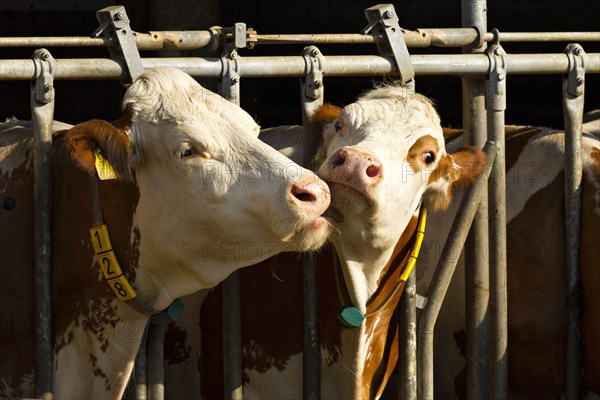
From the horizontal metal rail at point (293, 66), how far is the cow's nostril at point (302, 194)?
3.05 ft

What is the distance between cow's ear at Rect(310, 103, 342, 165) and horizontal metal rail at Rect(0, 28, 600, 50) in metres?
0.30

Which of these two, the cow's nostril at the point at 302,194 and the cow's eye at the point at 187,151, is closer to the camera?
the cow's nostril at the point at 302,194

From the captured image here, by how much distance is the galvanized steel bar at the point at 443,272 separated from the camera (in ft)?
17.2

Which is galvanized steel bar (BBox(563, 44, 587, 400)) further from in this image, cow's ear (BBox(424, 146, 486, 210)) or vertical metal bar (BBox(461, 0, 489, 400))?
cow's ear (BBox(424, 146, 486, 210))

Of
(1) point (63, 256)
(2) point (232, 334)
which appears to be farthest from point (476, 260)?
(1) point (63, 256)

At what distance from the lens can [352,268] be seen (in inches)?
194

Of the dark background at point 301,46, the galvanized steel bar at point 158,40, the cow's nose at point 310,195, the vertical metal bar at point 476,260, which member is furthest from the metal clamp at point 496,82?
the dark background at point 301,46

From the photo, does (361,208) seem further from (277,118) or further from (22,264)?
(277,118)

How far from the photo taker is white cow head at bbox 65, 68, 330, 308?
4.22 meters

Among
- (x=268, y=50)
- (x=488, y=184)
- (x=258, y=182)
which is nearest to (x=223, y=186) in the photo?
(x=258, y=182)

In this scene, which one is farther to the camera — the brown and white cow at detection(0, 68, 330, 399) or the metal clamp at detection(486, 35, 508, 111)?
the metal clamp at detection(486, 35, 508, 111)

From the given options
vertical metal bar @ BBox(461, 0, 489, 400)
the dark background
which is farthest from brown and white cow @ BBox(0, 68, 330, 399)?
the dark background

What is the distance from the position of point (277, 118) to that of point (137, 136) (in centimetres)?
723

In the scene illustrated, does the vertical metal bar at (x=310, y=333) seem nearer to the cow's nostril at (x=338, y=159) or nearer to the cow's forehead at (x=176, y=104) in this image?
the cow's nostril at (x=338, y=159)
